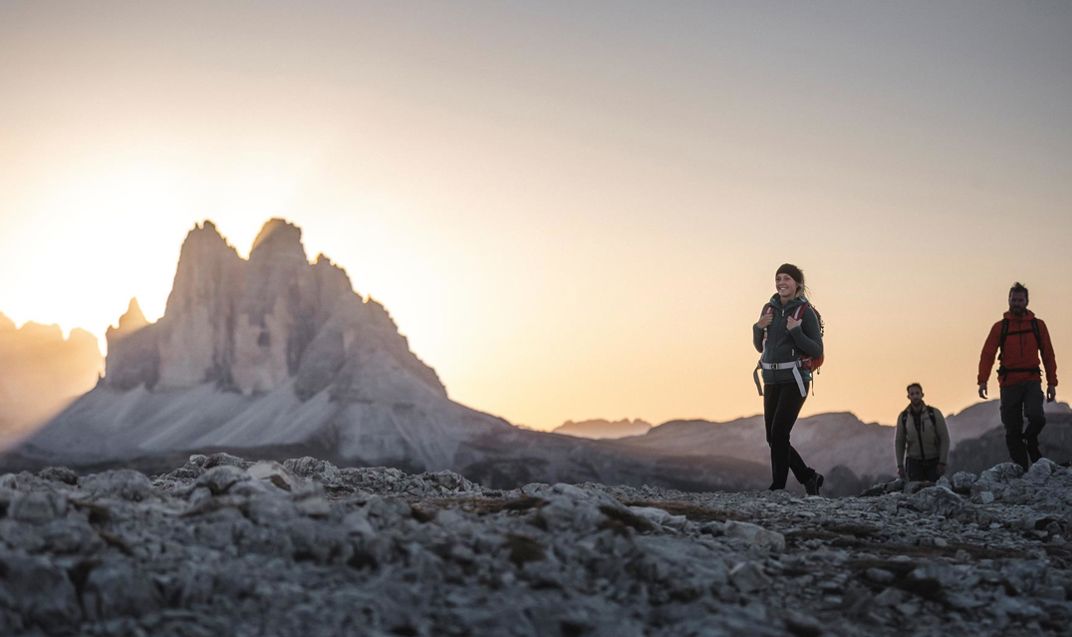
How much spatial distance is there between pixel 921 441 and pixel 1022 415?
1.96 meters

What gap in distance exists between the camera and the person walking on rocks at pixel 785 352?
15.3 meters

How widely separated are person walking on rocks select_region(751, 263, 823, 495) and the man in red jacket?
5150mm

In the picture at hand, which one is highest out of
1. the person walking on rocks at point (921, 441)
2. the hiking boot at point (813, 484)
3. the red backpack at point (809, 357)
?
the red backpack at point (809, 357)

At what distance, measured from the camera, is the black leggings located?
50.5 feet

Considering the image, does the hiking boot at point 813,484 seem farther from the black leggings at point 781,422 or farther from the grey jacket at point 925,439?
the grey jacket at point 925,439

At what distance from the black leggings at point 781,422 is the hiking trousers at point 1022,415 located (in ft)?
17.3

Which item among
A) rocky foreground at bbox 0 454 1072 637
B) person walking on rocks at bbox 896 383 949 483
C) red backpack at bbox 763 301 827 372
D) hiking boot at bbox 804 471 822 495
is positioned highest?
red backpack at bbox 763 301 827 372

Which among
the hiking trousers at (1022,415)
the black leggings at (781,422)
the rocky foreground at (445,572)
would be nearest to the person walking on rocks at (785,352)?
the black leggings at (781,422)

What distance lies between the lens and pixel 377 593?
6551mm

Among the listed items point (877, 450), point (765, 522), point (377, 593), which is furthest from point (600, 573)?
point (877, 450)

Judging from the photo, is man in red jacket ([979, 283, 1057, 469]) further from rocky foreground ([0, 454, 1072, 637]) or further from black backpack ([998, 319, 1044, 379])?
rocky foreground ([0, 454, 1072, 637])

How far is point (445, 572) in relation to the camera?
702cm

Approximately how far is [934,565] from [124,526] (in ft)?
22.7

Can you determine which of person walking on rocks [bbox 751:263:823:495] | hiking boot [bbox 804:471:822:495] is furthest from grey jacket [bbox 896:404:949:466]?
person walking on rocks [bbox 751:263:823:495]
